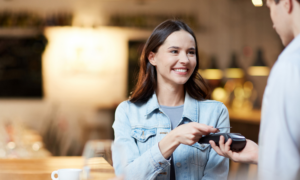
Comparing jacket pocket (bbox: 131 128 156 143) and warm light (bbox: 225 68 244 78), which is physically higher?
jacket pocket (bbox: 131 128 156 143)

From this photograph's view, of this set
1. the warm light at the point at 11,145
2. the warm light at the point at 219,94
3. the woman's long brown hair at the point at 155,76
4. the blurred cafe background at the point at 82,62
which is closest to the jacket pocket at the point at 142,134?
the woman's long brown hair at the point at 155,76

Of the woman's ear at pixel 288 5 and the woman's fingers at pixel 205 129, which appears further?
the woman's fingers at pixel 205 129

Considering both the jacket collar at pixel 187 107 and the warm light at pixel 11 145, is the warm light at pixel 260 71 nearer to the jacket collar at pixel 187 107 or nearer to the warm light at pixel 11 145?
the warm light at pixel 11 145

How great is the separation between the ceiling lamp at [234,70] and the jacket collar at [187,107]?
14.1ft

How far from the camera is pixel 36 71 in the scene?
5.46 meters

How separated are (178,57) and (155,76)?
231 millimetres

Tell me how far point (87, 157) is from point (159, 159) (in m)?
0.59

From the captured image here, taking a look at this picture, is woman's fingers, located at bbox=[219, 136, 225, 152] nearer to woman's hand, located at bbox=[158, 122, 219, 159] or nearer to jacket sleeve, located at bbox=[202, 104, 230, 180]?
woman's hand, located at bbox=[158, 122, 219, 159]

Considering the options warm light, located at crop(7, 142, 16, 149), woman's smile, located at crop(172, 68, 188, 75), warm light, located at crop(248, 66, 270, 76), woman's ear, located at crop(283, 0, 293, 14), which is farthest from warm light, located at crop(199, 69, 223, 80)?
woman's ear, located at crop(283, 0, 293, 14)

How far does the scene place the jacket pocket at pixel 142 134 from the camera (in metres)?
1.40

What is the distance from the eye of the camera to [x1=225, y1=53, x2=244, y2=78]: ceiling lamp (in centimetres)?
563

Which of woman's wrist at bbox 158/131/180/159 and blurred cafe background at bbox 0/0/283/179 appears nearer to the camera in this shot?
woman's wrist at bbox 158/131/180/159

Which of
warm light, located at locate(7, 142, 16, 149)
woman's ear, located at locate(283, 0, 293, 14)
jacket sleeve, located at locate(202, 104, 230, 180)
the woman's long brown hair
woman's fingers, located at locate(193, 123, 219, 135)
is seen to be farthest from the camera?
warm light, located at locate(7, 142, 16, 149)

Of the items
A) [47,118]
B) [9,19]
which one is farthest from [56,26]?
[47,118]
